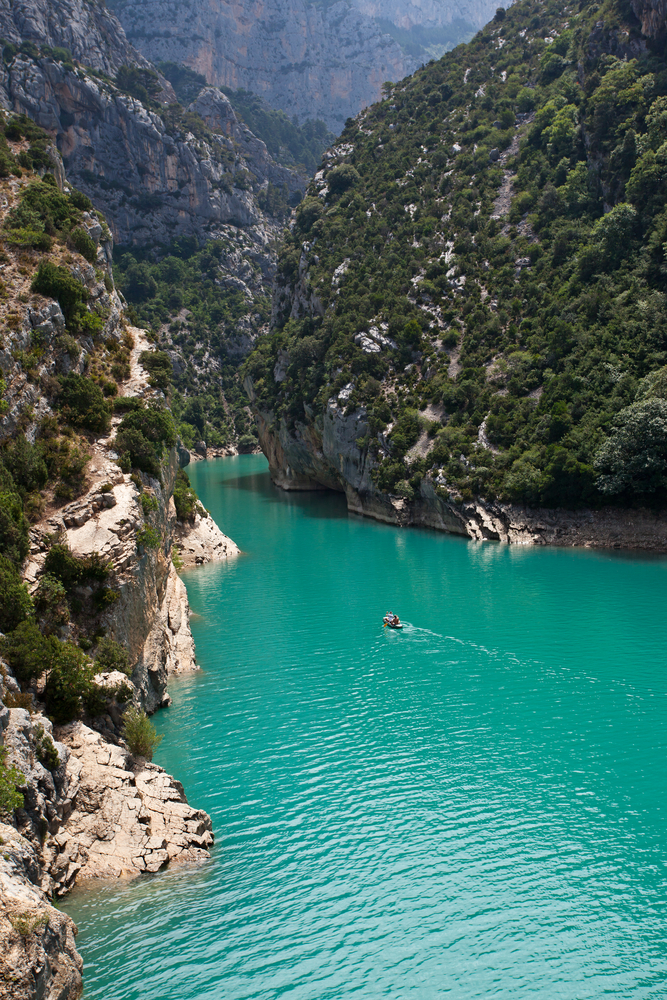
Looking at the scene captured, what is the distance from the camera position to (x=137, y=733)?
2266cm

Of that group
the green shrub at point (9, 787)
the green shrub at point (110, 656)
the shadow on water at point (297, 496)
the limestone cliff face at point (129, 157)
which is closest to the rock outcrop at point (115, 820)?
the green shrub at point (9, 787)

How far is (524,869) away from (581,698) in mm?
12115

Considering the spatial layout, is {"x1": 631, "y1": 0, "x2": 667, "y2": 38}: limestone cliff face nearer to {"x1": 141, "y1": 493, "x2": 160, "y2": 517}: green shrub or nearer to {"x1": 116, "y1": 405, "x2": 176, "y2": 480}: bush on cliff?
{"x1": 116, "y1": 405, "x2": 176, "y2": 480}: bush on cliff

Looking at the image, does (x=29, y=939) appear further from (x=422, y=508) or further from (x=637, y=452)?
(x=422, y=508)

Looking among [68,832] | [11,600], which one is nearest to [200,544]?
[11,600]

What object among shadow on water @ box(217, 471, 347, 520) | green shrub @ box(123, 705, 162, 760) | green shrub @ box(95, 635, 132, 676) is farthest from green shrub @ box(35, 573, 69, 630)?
shadow on water @ box(217, 471, 347, 520)

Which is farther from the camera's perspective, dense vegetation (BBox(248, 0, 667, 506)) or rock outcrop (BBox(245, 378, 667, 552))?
dense vegetation (BBox(248, 0, 667, 506))

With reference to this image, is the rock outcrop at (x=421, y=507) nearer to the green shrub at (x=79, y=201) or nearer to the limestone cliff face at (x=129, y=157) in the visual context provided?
the green shrub at (x=79, y=201)

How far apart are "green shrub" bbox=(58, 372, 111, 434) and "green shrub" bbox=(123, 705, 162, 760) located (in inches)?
583

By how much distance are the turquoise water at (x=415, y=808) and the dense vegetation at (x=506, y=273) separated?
20966mm

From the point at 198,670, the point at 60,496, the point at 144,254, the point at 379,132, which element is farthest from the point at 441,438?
the point at 144,254

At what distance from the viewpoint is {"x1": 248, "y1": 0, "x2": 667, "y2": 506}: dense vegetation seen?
59.7 m

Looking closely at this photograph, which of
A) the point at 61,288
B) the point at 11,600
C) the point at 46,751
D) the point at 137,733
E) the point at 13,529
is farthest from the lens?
the point at 61,288

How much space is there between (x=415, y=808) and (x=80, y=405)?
23481mm
